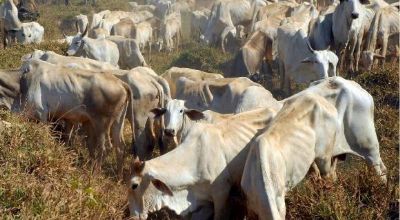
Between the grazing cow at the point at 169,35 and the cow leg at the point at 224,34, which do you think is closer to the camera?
the cow leg at the point at 224,34

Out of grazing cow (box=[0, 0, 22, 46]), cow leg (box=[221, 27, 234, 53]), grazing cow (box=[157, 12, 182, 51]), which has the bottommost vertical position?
grazing cow (box=[157, 12, 182, 51])

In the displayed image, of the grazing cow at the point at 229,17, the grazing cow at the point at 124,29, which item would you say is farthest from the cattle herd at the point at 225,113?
the grazing cow at the point at 229,17

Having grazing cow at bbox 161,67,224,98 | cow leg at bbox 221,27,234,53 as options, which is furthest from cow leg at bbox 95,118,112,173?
cow leg at bbox 221,27,234,53

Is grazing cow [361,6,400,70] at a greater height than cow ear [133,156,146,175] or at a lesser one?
lesser

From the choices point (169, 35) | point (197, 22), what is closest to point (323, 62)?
point (169, 35)

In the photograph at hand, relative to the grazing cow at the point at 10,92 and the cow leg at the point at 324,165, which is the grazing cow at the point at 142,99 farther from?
the cow leg at the point at 324,165

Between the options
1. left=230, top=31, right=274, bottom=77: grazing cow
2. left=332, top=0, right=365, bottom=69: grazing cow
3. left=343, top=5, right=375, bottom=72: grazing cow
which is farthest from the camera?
left=230, top=31, right=274, bottom=77: grazing cow

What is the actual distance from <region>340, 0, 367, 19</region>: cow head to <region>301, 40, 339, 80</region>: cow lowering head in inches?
38.5

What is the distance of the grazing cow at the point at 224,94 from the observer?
9062 millimetres

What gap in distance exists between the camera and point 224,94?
9680 mm

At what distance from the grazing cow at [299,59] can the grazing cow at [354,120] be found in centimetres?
446

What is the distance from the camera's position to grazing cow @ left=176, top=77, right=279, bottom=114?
906 centimetres

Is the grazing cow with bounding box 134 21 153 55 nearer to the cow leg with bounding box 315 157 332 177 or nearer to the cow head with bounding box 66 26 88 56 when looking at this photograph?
the cow head with bounding box 66 26 88 56

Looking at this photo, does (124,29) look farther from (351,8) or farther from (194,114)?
(194,114)
